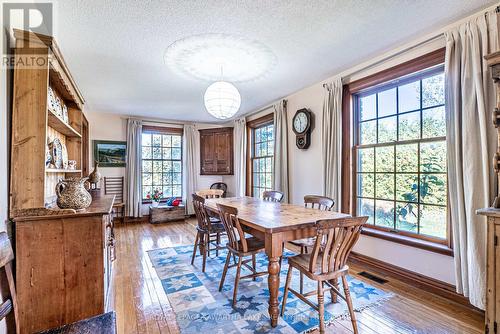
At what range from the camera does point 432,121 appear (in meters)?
2.50

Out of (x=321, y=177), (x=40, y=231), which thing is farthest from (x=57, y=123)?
(x=321, y=177)

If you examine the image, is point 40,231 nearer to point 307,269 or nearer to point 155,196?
point 307,269

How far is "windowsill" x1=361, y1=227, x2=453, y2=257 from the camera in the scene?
2.30m

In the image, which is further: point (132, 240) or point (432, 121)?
point (132, 240)

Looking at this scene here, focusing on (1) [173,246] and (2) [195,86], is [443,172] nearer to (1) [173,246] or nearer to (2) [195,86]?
(2) [195,86]

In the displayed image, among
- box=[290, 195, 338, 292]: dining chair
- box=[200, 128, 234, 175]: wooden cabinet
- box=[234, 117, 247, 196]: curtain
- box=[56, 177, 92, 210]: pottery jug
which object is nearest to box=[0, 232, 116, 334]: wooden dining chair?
box=[56, 177, 92, 210]: pottery jug

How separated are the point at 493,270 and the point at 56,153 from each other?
367cm

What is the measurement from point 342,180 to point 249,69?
1875 millimetres

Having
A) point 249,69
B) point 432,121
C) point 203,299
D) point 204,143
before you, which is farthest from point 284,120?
point 203,299

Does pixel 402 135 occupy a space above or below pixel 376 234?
above

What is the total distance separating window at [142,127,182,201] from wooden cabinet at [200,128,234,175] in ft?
2.19

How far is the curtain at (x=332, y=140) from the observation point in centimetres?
325
